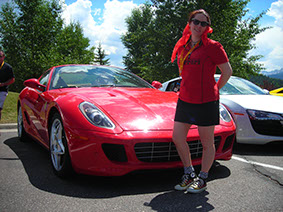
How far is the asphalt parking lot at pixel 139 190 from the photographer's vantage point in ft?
7.57

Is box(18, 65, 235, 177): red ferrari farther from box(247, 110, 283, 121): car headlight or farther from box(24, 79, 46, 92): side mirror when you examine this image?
box(247, 110, 283, 121): car headlight

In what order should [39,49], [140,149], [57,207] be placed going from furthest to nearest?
[39,49], [140,149], [57,207]

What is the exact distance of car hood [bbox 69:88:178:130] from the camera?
2.81 m

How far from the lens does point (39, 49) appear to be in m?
24.5

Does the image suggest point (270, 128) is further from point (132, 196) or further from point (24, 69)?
point (24, 69)

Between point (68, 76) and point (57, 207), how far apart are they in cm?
215

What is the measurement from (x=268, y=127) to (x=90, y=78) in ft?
8.61

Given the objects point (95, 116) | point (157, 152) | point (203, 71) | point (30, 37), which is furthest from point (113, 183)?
point (30, 37)

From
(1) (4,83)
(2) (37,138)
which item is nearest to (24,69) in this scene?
(1) (4,83)

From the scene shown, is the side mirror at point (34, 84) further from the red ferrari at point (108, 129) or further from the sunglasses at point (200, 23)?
the sunglasses at point (200, 23)

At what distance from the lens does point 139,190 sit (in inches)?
105

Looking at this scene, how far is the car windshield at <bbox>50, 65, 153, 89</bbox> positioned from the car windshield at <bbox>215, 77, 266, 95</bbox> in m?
1.70

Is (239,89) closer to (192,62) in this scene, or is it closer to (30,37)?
(192,62)

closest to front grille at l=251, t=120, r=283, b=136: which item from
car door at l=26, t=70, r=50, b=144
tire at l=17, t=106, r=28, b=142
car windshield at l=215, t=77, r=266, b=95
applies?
car windshield at l=215, t=77, r=266, b=95
